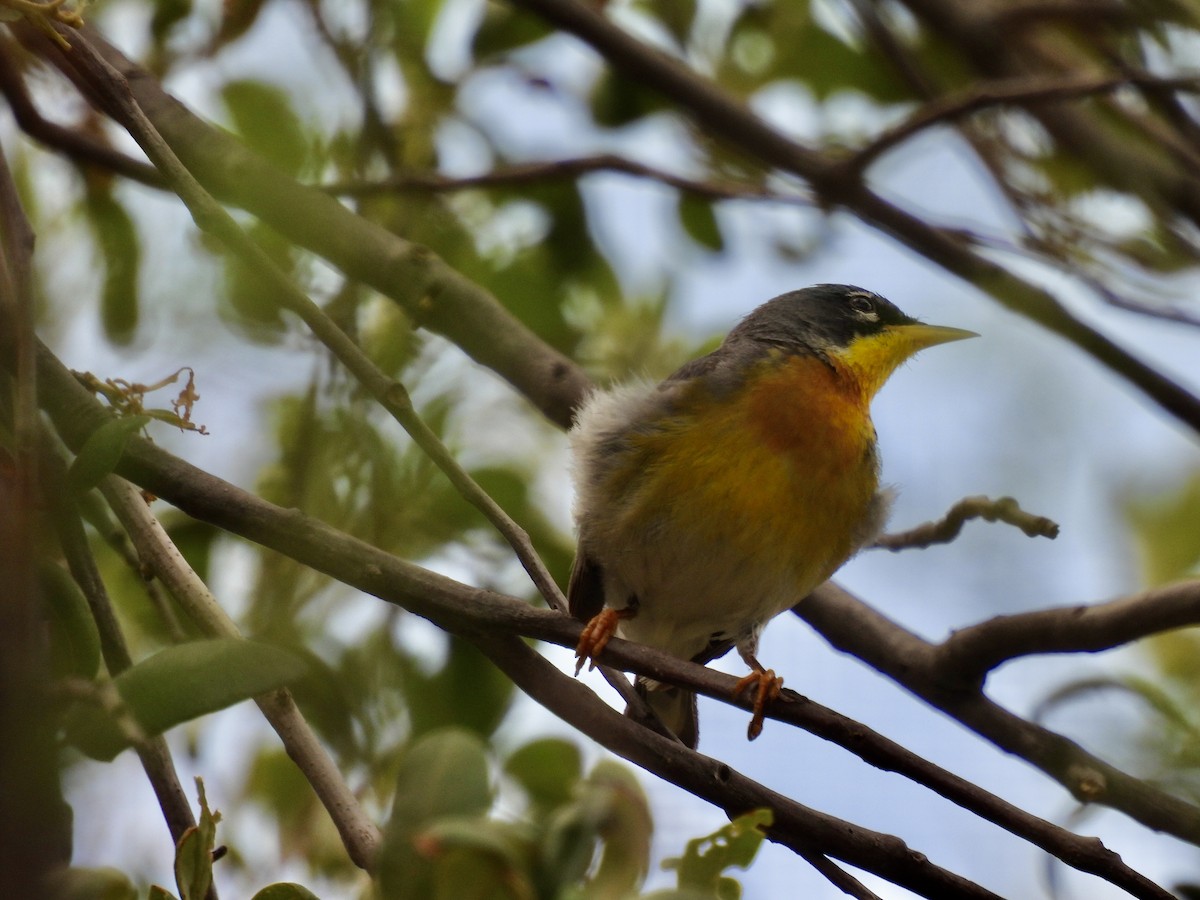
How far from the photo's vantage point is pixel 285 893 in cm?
196

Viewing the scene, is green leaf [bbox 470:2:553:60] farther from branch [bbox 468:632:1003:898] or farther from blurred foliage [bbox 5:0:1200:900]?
branch [bbox 468:632:1003:898]

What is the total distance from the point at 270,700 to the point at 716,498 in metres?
2.16

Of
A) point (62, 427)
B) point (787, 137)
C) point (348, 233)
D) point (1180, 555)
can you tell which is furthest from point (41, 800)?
point (1180, 555)

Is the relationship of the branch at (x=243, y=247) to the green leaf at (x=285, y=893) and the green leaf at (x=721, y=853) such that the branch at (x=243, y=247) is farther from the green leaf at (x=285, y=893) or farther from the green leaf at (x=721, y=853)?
the green leaf at (x=721, y=853)

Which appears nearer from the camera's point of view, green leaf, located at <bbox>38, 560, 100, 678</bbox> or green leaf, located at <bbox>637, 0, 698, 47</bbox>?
green leaf, located at <bbox>38, 560, 100, 678</bbox>

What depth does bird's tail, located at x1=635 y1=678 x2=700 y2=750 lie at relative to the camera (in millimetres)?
4730

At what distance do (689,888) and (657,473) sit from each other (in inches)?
104

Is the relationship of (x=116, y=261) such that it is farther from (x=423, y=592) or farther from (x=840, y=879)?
(x=840, y=879)

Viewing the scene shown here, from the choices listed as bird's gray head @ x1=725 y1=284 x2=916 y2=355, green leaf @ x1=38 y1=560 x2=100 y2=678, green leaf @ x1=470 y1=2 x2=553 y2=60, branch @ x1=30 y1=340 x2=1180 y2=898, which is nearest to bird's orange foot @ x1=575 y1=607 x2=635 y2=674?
branch @ x1=30 y1=340 x2=1180 y2=898

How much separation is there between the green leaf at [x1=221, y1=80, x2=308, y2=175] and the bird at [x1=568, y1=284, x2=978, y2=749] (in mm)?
1385

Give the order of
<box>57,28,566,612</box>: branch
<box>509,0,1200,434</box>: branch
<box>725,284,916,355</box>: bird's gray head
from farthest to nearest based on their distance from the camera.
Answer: <box>725,284,916,355</box>: bird's gray head → <box>509,0,1200,434</box>: branch → <box>57,28,566,612</box>: branch

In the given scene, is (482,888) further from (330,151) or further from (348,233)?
(330,151)

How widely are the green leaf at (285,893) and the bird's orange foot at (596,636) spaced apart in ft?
2.38

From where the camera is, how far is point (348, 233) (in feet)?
13.0
